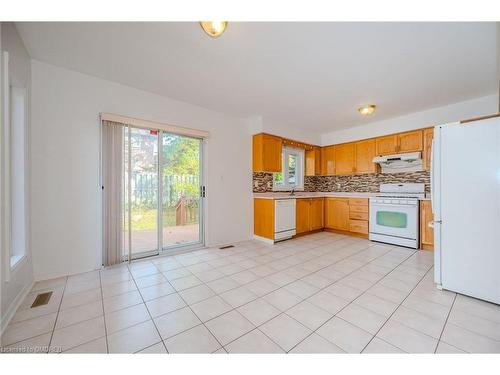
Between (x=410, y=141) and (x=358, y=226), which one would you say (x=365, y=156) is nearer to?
(x=410, y=141)

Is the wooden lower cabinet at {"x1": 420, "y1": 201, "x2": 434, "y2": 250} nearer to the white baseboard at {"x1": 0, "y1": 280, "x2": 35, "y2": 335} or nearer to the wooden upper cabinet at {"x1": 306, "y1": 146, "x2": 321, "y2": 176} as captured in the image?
the wooden upper cabinet at {"x1": 306, "y1": 146, "x2": 321, "y2": 176}

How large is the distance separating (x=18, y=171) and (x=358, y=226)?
533 cm

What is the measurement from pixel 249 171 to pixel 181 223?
1732mm

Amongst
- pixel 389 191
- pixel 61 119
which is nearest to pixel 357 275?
pixel 389 191

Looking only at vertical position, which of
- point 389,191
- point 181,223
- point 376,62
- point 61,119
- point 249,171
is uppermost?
point 376,62

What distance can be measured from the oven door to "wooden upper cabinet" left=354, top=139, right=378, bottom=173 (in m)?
0.90

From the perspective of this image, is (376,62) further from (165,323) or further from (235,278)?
(165,323)

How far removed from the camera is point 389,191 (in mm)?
4355

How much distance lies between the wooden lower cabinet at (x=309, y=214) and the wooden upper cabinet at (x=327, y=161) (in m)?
0.82

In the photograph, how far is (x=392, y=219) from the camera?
379 cm

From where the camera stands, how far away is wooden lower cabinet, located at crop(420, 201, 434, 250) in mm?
3457

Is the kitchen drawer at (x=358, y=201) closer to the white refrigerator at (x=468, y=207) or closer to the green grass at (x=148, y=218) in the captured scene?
the white refrigerator at (x=468, y=207)

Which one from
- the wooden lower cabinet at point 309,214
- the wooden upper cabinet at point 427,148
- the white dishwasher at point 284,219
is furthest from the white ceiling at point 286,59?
the wooden lower cabinet at point 309,214

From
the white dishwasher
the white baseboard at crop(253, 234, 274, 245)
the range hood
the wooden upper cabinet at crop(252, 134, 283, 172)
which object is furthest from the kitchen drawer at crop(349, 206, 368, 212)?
the white baseboard at crop(253, 234, 274, 245)
